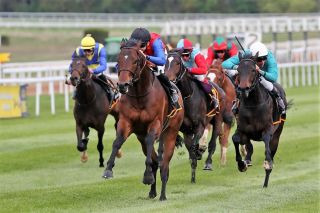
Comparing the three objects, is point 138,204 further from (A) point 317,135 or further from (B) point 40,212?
(A) point 317,135

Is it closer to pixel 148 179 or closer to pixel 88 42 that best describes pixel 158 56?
pixel 148 179

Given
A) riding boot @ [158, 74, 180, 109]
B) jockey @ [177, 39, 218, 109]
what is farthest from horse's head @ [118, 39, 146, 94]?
jockey @ [177, 39, 218, 109]

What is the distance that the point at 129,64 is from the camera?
382 inches

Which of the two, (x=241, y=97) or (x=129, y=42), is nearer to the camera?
(x=129, y=42)

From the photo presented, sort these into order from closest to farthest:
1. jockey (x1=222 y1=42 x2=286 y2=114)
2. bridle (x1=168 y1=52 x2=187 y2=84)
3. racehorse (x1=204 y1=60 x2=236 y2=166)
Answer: jockey (x1=222 y1=42 x2=286 y2=114)
bridle (x1=168 y1=52 x2=187 y2=84)
racehorse (x1=204 y1=60 x2=236 y2=166)

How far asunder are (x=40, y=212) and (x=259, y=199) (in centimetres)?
261

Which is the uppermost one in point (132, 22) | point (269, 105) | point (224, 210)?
point (132, 22)

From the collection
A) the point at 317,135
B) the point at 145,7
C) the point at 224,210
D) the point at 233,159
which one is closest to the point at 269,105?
the point at 224,210

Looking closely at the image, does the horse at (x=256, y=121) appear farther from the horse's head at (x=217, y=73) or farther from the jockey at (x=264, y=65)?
the horse's head at (x=217, y=73)

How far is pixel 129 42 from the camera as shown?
9898 mm

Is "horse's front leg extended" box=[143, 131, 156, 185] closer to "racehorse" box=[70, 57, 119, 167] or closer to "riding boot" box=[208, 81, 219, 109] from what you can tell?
"riding boot" box=[208, 81, 219, 109]

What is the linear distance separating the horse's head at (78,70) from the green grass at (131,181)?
1.30 m

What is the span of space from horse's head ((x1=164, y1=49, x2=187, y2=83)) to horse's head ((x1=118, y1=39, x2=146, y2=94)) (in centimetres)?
210

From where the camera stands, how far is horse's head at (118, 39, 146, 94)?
9570mm
